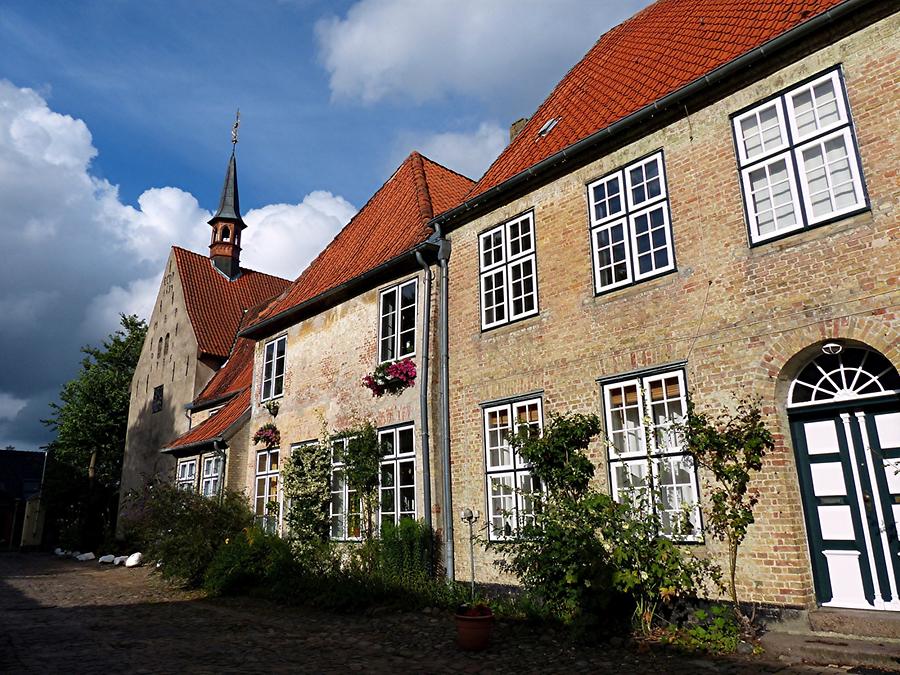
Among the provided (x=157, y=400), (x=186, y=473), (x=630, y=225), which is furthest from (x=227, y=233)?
(x=630, y=225)

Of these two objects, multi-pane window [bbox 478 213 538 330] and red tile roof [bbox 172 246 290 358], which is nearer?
multi-pane window [bbox 478 213 538 330]

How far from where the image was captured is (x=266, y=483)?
1673 cm

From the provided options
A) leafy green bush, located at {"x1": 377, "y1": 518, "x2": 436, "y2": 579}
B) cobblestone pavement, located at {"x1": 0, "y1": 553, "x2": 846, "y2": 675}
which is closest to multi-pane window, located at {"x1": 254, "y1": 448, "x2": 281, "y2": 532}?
cobblestone pavement, located at {"x1": 0, "y1": 553, "x2": 846, "y2": 675}

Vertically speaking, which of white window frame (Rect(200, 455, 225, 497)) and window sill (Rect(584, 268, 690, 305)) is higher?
window sill (Rect(584, 268, 690, 305))

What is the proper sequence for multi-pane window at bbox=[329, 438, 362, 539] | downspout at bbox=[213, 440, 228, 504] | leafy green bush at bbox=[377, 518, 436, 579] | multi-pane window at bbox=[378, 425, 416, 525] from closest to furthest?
leafy green bush at bbox=[377, 518, 436, 579] → multi-pane window at bbox=[378, 425, 416, 525] → multi-pane window at bbox=[329, 438, 362, 539] → downspout at bbox=[213, 440, 228, 504]

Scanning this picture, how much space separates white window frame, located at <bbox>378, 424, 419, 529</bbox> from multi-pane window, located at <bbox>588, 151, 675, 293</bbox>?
16.2ft

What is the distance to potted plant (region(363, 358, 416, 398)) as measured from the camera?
41.1 ft

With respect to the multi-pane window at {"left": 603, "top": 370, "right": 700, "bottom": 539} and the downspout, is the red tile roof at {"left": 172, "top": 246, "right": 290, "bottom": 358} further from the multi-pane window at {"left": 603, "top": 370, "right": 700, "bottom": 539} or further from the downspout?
the multi-pane window at {"left": 603, "top": 370, "right": 700, "bottom": 539}

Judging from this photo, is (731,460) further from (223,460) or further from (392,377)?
(223,460)

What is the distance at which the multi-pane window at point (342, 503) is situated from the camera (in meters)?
13.3

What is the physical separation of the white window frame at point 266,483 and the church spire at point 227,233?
1659cm

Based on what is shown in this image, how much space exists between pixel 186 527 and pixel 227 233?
73.3 ft

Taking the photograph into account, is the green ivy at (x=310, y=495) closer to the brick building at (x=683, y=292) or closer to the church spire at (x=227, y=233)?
the brick building at (x=683, y=292)

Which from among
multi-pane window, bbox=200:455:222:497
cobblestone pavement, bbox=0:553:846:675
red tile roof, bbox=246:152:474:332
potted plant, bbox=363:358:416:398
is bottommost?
cobblestone pavement, bbox=0:553:846:675
